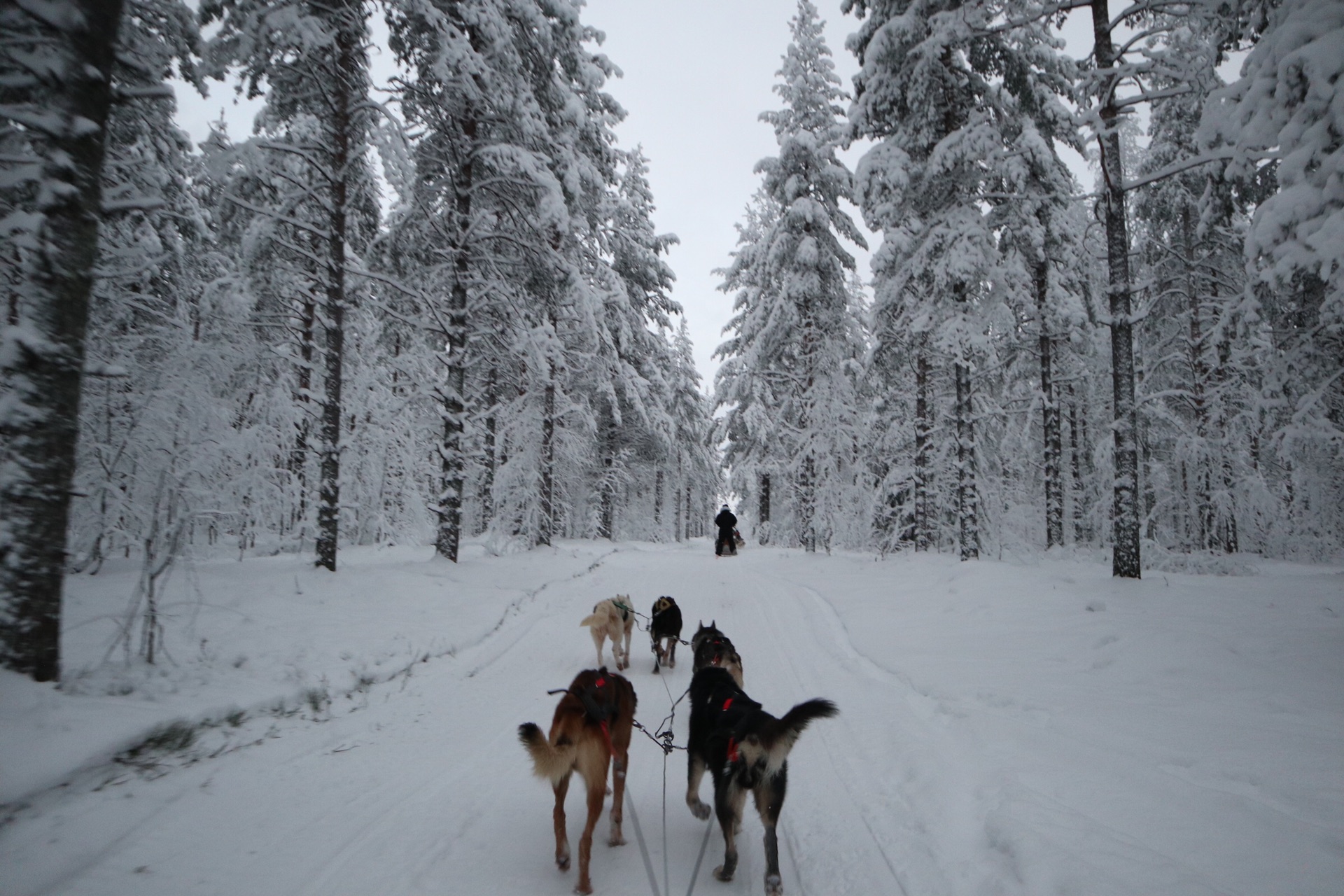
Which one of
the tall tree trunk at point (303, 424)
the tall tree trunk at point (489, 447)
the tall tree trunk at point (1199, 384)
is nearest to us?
the tall tree trunk at point (303, 424)

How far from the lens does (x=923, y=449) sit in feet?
54.7

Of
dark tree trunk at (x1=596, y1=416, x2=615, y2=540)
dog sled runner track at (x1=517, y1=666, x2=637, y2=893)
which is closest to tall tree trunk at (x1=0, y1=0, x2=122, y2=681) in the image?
dog sled runner track at (x1=517, y1=666, x2=637, y2=893)

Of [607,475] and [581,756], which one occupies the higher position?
[607,475]

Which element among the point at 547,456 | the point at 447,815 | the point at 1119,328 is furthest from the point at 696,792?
the point at 547,456

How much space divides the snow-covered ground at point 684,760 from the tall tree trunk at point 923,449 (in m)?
9.08

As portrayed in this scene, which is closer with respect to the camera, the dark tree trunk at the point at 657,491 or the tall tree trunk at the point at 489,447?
the tall tree trunk at the point at 489,447

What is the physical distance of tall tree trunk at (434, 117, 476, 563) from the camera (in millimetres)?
12414

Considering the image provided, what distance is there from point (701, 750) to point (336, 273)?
1009 centimetres

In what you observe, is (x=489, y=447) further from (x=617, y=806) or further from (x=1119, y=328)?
(x=1119, y=328)

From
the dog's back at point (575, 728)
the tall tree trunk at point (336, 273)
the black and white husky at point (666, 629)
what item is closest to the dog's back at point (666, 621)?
the black and white husky at point (666, 629)

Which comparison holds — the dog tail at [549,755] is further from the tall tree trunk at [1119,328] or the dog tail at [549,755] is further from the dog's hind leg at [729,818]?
the tall tree trunk at [1119,328]

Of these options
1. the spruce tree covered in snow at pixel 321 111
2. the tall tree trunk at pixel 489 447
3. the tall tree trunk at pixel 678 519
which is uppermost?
the spruce tree covered in snow at pixel 321 111

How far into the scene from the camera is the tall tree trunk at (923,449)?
679 inches

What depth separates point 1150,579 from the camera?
9539 mm
